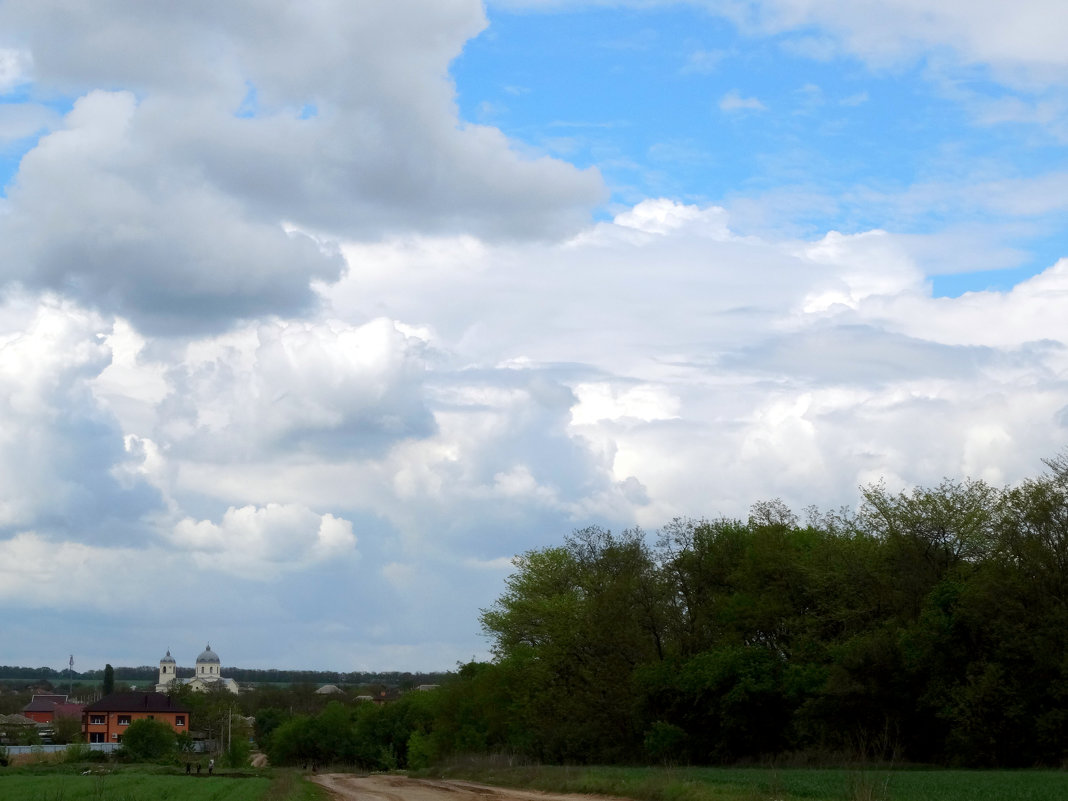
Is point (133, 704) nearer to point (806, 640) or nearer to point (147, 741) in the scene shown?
point (147, 741)

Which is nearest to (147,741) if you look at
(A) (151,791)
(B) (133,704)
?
(B) (133,704)

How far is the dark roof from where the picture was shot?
154 metres

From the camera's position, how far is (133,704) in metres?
154

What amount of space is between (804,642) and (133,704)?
12191 cm

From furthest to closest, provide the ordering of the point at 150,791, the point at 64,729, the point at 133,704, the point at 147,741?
the point at 133,704 < the point at 64,729 < the point at 147,741 < the point at 150,791

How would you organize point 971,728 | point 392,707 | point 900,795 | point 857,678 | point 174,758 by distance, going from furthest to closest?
1. point 392,707
2. point 174,758
3. point 857,678
4. point 971,728
5. point 900,795

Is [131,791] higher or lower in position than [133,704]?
higher

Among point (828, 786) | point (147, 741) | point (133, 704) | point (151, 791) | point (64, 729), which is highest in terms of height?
point (828, 786)

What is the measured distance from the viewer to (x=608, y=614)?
7000 cm

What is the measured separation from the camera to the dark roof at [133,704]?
153750mm

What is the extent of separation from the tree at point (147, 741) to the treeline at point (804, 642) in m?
42.0

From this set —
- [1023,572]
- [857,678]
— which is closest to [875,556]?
[857,678]

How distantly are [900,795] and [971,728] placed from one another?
868 inches

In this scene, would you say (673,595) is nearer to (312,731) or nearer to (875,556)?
(875,556)
